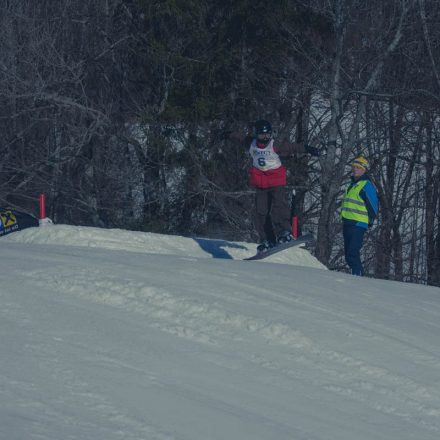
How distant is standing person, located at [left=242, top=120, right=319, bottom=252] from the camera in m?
11.9

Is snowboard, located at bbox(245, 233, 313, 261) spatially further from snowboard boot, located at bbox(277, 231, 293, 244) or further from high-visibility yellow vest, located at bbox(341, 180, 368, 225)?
high-visibility yellow vest, located at bbox(341, 180, 368, 225)

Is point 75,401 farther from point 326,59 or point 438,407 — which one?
point 326,59

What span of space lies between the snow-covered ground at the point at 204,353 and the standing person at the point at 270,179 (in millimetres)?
1797

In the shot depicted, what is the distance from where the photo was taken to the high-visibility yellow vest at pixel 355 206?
12.5 m

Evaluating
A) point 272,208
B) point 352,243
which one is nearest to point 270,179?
point 272,208

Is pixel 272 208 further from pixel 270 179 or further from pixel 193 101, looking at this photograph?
pixel 193 101

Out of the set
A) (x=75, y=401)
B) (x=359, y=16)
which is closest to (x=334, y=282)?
(x=75, y=401)

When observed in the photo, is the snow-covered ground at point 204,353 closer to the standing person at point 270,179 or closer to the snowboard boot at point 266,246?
the standing person at point 270,179

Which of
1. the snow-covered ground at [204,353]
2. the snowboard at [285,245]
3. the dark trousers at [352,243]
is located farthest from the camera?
the dark trousers at [352,243]

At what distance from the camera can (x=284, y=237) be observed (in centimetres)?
1223

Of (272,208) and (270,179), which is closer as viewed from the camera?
(270,179)

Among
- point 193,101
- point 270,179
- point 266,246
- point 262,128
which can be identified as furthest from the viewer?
point 193,101

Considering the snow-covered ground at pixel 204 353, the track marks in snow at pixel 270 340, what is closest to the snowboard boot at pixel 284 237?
the snow-covered ground at pixel 204 353

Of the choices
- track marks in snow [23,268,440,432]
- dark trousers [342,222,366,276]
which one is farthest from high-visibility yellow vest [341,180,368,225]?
track marks in snow [23,268,440,432]
